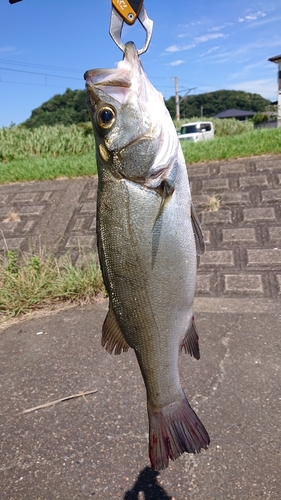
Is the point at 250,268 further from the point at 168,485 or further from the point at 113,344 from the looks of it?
the point at 113,344

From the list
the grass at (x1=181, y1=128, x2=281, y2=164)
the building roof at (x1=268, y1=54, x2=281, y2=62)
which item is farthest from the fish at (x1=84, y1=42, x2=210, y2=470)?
the building roof at (x1=268, y1=54, x2=281, y2=62)

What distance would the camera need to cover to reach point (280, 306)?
14.7ft

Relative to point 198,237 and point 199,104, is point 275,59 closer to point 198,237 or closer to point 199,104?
point 198,237

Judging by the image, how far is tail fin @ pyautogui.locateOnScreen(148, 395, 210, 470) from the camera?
156 cm

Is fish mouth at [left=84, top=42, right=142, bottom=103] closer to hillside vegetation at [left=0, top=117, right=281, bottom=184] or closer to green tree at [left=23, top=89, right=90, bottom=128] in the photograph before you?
hillside vegetation at [left=0, top=117, right=281, bottom=184]

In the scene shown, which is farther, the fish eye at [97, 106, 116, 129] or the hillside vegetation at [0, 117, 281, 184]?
the hillside vegetation at [0, 117, 281, 184]

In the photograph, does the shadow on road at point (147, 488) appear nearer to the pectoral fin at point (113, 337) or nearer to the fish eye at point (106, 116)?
the pectoral fin at point (113, 337)

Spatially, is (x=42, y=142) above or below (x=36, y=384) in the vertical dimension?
above

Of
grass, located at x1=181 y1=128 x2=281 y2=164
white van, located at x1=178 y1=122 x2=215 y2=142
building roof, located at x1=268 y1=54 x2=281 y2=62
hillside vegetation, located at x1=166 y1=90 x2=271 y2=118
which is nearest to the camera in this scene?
grass, located at x1=181 y1=128 x2=281 y2=164

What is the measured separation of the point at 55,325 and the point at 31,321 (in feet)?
1.20

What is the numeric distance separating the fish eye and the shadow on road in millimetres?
2237

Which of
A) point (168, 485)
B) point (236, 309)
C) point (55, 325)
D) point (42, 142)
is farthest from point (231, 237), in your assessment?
point (42, 142)

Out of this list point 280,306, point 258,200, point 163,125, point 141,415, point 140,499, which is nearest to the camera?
point 163,125

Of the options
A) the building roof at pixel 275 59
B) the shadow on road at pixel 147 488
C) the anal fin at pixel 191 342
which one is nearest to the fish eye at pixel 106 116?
the anal fin at pixel 191 342
